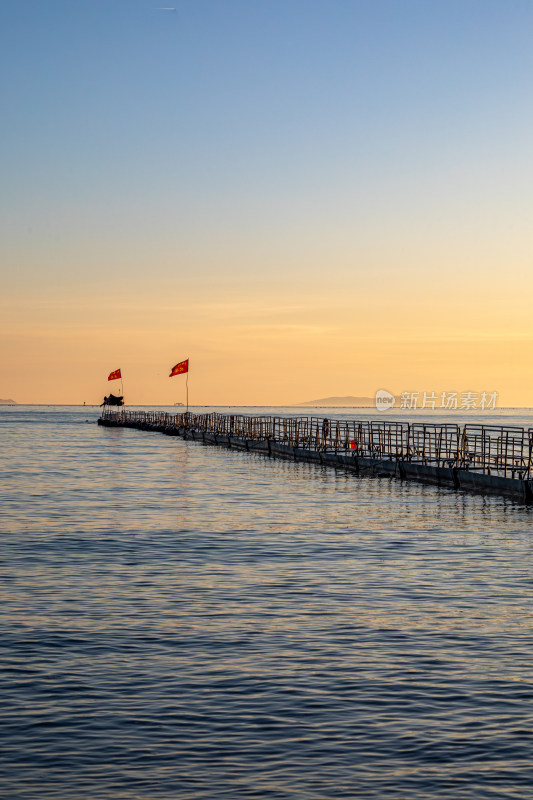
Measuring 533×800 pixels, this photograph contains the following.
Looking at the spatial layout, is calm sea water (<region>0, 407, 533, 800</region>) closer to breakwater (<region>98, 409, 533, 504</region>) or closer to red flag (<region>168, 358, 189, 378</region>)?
breakwater (<region>98, 409, 533, 504</region>)

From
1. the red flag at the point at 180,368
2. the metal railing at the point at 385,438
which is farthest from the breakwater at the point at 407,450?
the red flag at the point at 180,368

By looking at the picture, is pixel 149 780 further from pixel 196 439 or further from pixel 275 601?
pixel 196 439

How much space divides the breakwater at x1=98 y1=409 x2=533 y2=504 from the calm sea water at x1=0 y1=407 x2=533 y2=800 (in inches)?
329

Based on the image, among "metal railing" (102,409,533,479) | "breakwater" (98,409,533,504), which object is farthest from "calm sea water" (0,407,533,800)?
"metal railing" (102,409,533,479)

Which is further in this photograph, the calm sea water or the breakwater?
the breakwater

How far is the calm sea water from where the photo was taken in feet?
29.3

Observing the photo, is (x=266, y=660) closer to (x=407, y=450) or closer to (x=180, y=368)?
(x=407, y=450)

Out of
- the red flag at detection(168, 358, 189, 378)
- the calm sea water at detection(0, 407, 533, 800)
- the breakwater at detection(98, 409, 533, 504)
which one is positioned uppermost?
the red flag at detection(168, 358, 189, 378)

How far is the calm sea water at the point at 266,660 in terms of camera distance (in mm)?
8930

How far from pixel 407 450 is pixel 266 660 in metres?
34.4

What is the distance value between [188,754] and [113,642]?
456 cm

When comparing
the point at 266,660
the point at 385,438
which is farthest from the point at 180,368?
the point at 266,660

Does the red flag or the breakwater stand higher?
the red flag

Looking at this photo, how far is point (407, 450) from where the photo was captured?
46438mm
